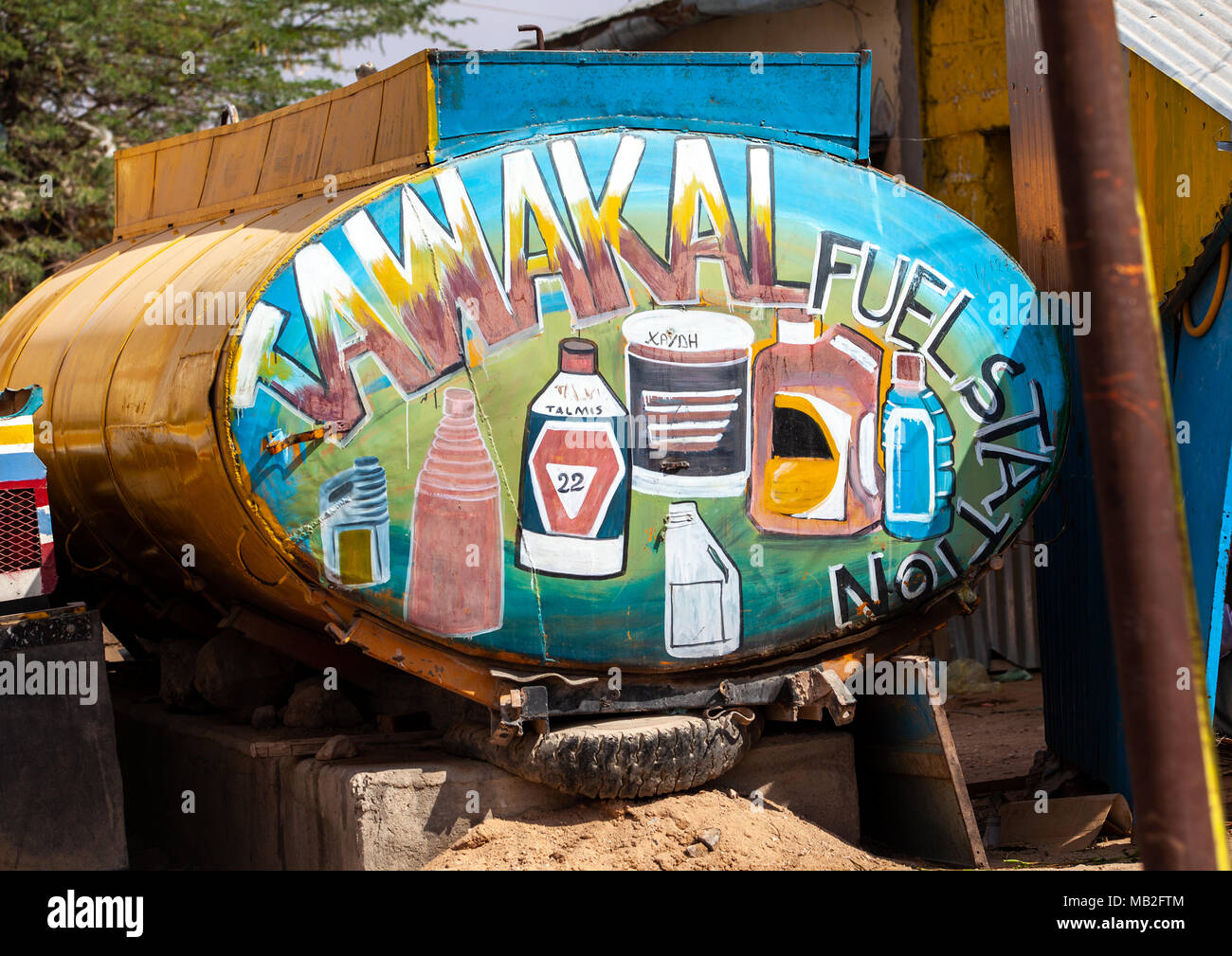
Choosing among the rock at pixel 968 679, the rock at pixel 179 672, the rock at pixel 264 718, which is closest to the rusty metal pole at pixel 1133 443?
the rock at pixel 264 718

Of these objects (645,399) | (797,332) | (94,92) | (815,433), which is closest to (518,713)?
(645,399)

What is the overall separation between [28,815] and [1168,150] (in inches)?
208

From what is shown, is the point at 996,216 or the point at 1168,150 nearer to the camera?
the point at 1168,150

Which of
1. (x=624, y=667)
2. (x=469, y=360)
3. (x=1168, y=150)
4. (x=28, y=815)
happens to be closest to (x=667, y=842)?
(x=624, y=667)

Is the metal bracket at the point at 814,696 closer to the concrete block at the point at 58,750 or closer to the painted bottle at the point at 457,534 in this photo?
the painted bottle at the point at 457,534

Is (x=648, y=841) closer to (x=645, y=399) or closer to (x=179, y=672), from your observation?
(x=645, y=399)

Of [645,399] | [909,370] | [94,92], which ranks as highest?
[94,92]

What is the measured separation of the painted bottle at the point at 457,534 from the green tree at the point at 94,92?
10.1 m

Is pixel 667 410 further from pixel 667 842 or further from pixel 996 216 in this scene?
pixel 996 216

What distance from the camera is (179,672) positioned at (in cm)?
752

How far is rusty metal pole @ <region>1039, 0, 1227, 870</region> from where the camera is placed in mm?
3752

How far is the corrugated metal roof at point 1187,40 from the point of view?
20.9ft

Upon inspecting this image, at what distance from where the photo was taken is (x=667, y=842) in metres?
5.84

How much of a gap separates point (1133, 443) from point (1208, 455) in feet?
9.36
